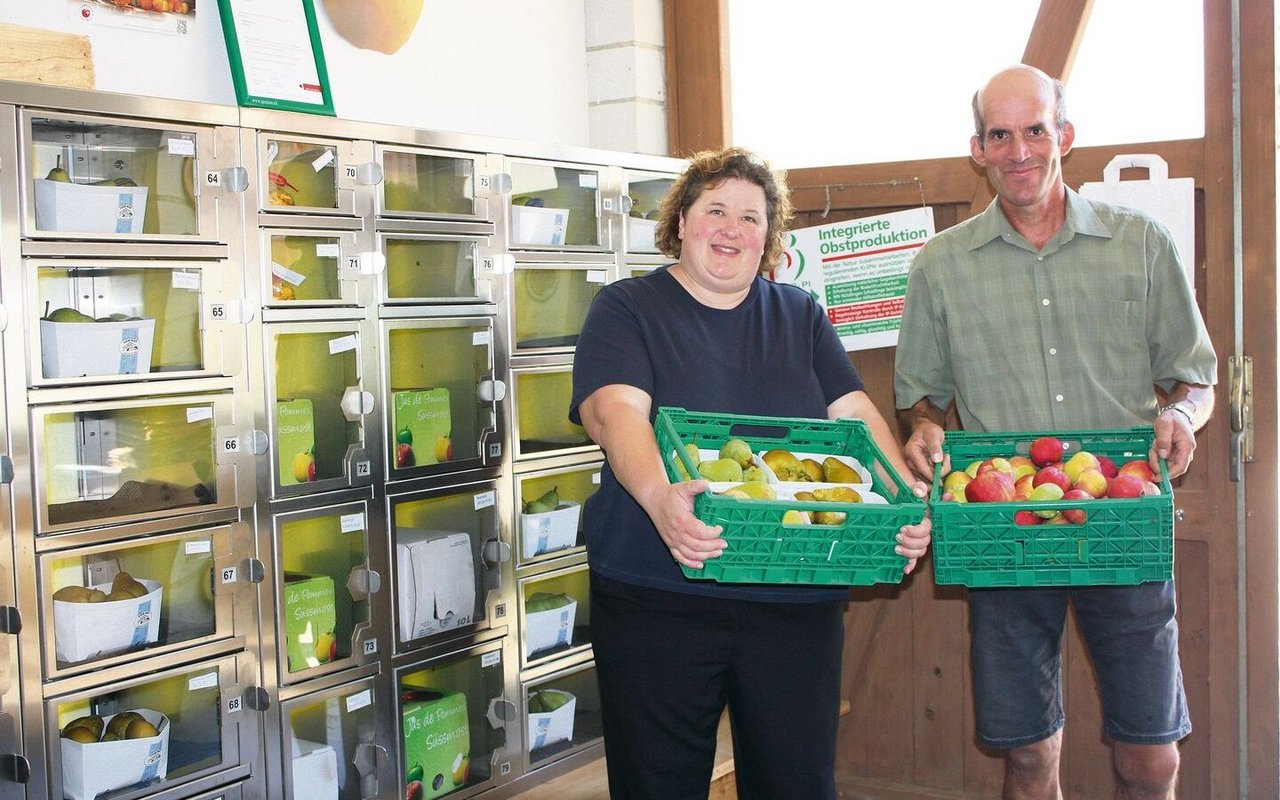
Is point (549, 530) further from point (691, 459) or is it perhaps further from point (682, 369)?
point (691, 459)

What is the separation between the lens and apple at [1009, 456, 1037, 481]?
237 centimetres

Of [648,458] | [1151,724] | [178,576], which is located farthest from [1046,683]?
[178,576]

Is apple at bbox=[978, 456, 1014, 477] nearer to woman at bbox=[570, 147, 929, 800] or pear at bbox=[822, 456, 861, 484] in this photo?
woman at bbox=[570, 147, 929, 800]

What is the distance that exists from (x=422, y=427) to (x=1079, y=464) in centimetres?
166

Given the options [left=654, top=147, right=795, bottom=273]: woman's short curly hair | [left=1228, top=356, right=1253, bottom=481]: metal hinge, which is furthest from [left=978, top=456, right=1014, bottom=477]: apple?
[left=1228, top=356, right=1253, bottom=481]: metal hinge

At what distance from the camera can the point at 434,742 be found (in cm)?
330

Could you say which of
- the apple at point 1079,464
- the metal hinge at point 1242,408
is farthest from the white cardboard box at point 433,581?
the metal hinge at point 1242,408

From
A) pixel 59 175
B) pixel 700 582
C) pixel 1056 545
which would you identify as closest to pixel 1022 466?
pixel 1056 545

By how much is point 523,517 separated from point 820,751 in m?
1.35

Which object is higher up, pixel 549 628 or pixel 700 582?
pixel 700 582

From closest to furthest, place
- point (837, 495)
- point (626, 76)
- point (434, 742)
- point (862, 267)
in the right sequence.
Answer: point (837, 495) → point (434, 742) → point (862, 267) → point (626, 76)

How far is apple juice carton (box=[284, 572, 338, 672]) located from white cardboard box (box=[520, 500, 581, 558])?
591 millimetres

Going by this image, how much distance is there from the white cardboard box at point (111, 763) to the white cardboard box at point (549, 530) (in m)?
1.08

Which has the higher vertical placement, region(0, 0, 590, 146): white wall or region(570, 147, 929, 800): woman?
region(0, 0, 590, 146): white wall
